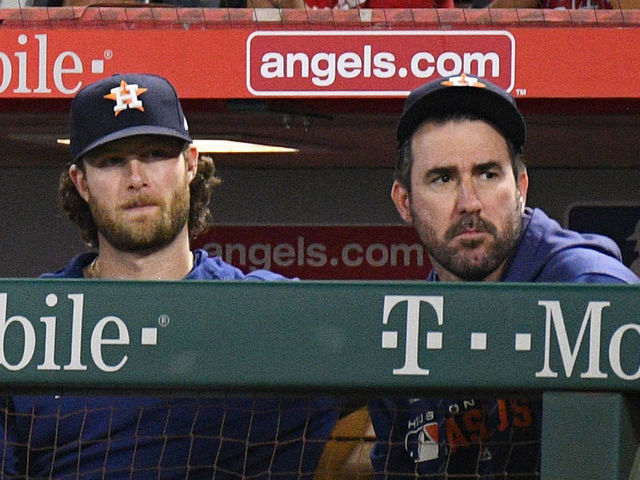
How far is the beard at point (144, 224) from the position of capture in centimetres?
222

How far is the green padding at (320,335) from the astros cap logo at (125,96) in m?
1.07

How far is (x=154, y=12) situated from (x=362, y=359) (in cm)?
269

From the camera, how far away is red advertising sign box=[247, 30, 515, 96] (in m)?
3.57

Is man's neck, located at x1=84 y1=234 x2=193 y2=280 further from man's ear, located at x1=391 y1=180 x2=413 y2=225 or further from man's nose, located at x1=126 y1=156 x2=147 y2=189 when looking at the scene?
man's ear, located at x1=391 y1=180 x2=413 y2=225

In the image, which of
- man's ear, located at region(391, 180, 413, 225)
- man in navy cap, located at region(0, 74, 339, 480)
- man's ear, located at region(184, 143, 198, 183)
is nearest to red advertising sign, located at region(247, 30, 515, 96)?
man in navy cap, located at region(0, 74, 339, 480)

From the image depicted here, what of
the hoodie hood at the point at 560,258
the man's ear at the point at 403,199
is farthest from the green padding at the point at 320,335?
the man's ear at the point at 403,199

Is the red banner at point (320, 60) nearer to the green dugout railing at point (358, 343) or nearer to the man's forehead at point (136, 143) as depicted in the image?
the man's forehead at point (136, 143)

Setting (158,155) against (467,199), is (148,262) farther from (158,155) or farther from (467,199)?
(467,199)

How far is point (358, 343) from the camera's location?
3.98 ft

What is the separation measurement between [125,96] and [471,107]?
0.69 metres

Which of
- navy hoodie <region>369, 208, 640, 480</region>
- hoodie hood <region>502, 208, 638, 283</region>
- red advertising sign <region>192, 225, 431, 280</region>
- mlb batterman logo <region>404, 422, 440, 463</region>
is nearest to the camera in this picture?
navy hoodie <region>369, 208, 640, 480</region>

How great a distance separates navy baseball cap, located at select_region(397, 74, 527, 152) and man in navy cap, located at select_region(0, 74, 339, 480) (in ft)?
1.03

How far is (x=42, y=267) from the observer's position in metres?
5.03

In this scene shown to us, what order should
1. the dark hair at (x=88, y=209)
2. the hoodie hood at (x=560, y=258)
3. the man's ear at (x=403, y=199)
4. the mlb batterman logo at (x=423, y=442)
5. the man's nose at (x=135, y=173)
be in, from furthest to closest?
the dark hair at (x=88, y=209), the man's nose at (x=135, y=173), the man's ear at (x=403, y=199), the hoodie hood at (x=560, y=258), the mlb batterman logo at (x=423, y=442)
